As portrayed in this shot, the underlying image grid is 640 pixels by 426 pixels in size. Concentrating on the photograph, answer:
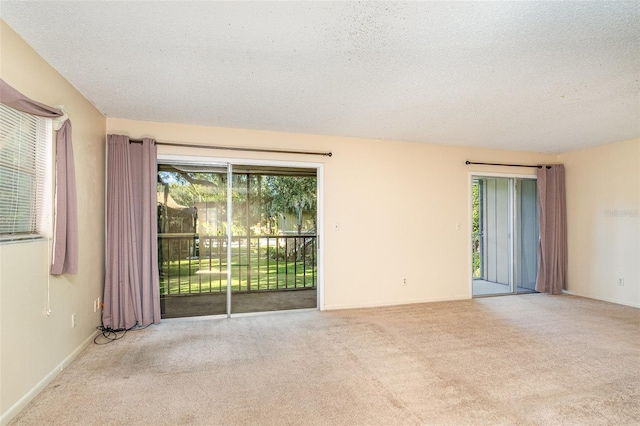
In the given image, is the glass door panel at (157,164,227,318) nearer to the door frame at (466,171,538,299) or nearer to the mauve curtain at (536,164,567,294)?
the door frame at (466,171,538,299)

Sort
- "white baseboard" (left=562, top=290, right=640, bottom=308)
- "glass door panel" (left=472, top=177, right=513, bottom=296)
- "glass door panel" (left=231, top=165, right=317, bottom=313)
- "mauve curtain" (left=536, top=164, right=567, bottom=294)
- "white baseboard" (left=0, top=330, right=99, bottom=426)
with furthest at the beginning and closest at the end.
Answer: "glass door panel" (left=472, top=177, right=513, bottom=296)
"mauve curtain" (left=536, top=164, right=567, bottom=294)
"white baseboard" (left=562, top=290, right=640, bottom=308)
"glass door panel" (left=231, top=165, right=317, bottom=313)
"white baseboard" (left=0, top=330, right=99, bottom=426)

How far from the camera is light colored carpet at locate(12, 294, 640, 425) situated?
206 centimetres

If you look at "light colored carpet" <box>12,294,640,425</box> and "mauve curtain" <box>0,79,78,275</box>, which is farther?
"mauve curtain" <box>0,79,78,275</box>

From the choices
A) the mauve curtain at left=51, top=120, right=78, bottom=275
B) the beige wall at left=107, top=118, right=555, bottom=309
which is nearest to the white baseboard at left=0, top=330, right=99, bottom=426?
the mauve curtain at left=51, top=120, right=78, bottom=275

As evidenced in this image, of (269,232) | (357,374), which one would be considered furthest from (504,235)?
(357,374)

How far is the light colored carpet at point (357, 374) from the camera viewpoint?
2.06 m

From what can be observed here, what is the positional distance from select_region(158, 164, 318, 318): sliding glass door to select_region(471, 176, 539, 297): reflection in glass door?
2973 millimetres

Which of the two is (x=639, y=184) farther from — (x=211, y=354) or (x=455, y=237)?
(x=211, y=354)

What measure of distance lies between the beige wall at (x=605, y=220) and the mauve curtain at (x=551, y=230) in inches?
5.7

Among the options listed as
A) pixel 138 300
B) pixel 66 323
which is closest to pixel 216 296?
pixel 138 300

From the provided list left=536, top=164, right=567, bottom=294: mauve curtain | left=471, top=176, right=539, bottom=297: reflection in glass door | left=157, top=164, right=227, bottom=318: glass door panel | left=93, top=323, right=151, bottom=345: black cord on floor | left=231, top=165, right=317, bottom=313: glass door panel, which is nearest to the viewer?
left=93, top=323, right=151, bottom=345: black cord on floor

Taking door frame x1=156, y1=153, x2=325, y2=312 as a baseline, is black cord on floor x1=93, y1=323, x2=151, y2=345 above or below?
below

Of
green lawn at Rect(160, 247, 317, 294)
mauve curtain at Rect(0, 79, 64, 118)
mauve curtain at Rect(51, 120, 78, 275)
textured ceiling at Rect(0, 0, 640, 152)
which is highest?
textured ceiling at Rect(0, 0, 640, 152)

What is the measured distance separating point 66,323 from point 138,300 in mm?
917
